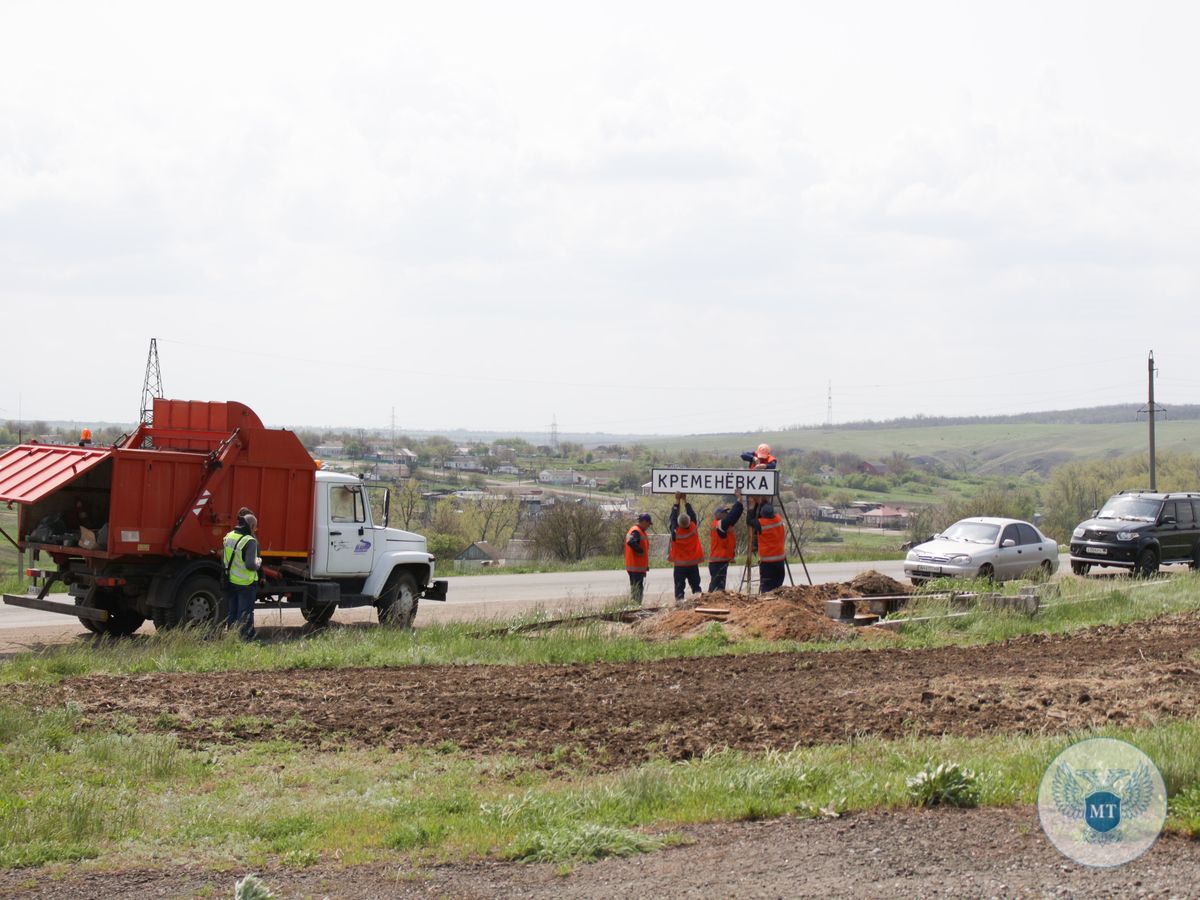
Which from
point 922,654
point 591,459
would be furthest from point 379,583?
point 591,459

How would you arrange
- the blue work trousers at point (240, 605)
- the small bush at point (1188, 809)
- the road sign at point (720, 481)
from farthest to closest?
the road sign at point (720, 481) < the blue work trousers at point (240, 605) < the small bush at point (1188, 809)

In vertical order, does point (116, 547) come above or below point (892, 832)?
above

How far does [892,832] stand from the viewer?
6539 mm

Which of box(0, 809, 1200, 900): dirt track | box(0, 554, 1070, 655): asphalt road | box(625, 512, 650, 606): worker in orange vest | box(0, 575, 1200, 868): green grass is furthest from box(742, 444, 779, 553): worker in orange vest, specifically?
box(0, 809, 1200, 900): dirt track

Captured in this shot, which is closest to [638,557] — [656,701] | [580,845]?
[656,701]

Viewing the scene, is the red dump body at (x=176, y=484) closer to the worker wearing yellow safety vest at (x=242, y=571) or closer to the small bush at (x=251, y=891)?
the worker wearing yellow safety vest at (x=242, y=571)

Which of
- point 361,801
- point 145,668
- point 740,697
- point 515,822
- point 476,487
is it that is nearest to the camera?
point 515,822

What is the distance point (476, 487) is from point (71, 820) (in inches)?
2689

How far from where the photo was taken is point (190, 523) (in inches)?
646

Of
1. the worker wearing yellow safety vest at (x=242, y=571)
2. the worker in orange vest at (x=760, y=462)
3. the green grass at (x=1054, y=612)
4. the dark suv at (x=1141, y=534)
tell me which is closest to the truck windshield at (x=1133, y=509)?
the dark suv at (x=1141, y=534)

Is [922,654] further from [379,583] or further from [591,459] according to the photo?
[591,459]
